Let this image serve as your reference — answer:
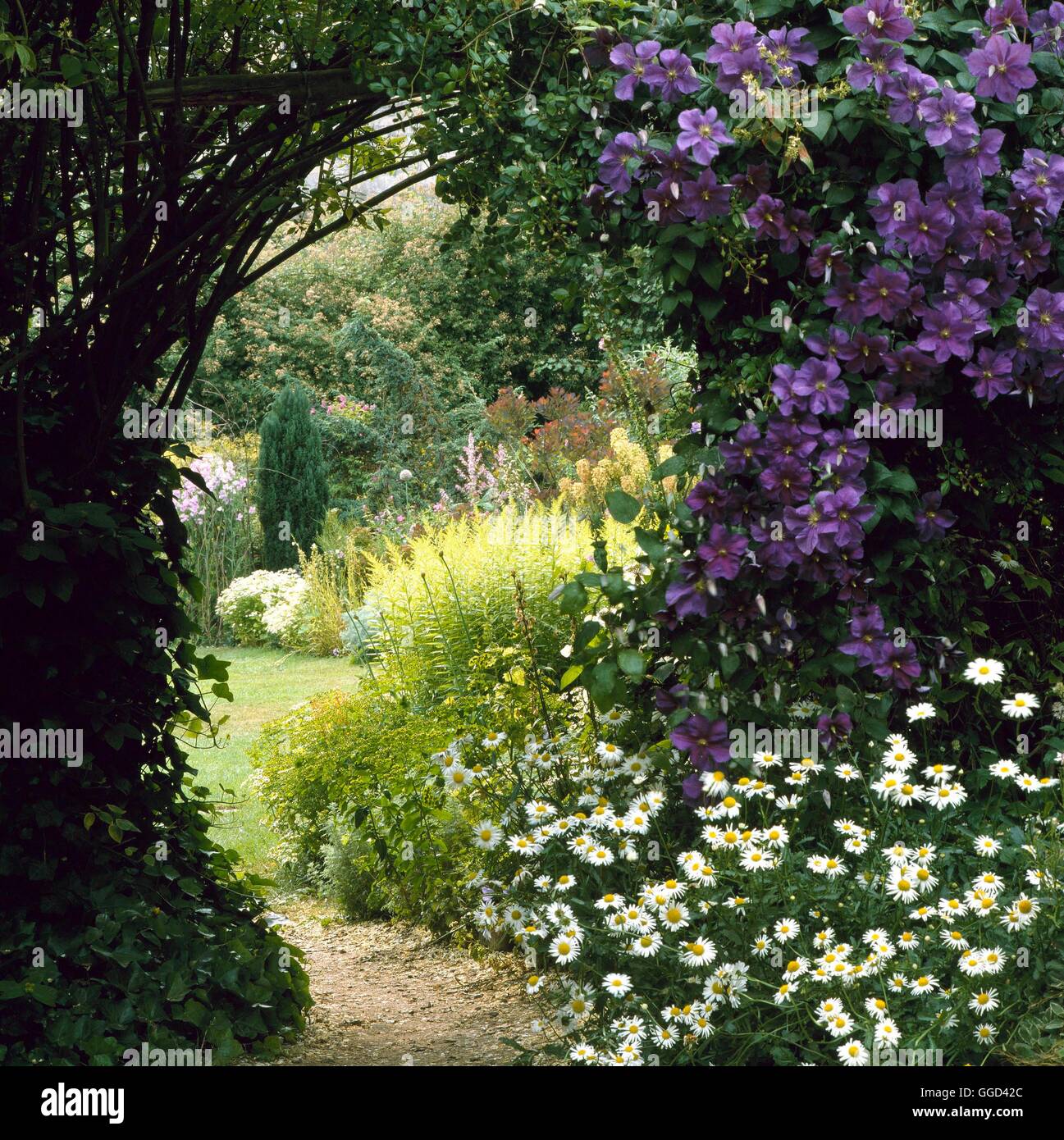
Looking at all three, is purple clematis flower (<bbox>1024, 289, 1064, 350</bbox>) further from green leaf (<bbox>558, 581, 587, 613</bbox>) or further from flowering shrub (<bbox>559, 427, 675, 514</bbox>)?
flowering shrub (<bbox>559, 427, 675, 514</bbox>)

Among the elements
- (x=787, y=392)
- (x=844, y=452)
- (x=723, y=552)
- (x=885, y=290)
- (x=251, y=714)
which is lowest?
(x=251, y=714)

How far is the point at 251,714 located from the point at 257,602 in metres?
2.25

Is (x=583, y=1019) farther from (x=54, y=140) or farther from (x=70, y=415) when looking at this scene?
(x=54, y=140)

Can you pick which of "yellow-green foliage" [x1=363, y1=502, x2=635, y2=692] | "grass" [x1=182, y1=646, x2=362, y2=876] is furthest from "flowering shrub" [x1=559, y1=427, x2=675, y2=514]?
"yellow-green foliage" [x1=363, y1=502, x2=635, y2=692]

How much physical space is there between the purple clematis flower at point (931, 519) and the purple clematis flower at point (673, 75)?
1.02 meters

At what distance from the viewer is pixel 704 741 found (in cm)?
261

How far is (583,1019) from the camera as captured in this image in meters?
2.44

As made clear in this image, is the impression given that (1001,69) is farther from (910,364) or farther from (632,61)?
(632,61)

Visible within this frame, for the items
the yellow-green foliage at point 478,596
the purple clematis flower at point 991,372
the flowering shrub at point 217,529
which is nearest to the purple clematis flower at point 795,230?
the purple clematis flower at point 991,372

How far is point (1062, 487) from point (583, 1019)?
65.8 inches

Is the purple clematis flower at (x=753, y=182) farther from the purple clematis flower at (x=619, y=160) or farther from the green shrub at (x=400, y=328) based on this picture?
the green shrub at (x=400, y=328)

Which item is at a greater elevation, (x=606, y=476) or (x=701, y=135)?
(x=701, y=135)

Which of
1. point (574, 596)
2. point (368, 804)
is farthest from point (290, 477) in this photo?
point (574, 596)

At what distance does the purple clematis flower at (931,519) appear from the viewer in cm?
264
